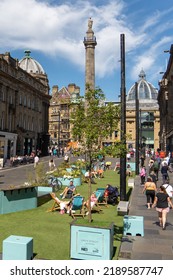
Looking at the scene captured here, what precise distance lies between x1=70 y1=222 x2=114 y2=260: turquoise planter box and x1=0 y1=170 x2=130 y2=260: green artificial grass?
1.12 feet

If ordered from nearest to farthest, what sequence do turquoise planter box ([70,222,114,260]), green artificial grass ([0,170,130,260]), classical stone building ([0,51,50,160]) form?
turquoise planter box ([70,222,114,260]) → green artificial grass ([0,170,130,260]) → classical stone building ([0,51,50,160])

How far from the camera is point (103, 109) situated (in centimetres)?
849

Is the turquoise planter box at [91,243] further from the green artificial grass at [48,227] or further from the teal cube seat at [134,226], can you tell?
the teal cube seat at [134,226]

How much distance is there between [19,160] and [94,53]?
120 ft

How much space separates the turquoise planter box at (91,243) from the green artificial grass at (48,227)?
0.34 metres

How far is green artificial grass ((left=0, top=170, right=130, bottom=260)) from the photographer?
7.48m

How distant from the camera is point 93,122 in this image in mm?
8297

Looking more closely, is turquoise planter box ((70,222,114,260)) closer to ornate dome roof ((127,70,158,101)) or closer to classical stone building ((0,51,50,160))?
classical stone building ((0,51,50,160))

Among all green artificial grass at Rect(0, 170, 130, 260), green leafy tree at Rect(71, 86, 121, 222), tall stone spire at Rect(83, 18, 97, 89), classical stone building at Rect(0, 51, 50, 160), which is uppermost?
tall stone spire at Rect(83, 18, 97, 89)

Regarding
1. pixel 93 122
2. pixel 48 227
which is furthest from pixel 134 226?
pixel 93 122

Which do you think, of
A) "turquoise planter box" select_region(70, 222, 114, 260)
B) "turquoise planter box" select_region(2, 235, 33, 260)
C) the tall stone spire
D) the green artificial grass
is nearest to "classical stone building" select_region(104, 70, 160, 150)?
the tall stone spire

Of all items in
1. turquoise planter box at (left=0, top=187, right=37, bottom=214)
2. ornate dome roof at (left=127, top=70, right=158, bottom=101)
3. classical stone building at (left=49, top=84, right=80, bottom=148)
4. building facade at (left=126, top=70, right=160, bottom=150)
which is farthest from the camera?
ornate dome roof at (left=127, top=70, right=158, bottom=101)

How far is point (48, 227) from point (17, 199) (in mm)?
3118

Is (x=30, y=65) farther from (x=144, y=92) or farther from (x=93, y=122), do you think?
(x=144, y=92)
